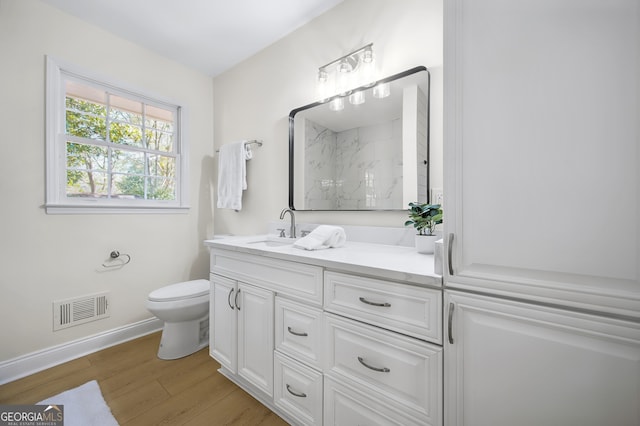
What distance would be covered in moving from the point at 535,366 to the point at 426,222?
0.70 meters

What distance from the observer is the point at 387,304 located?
932 millimetres

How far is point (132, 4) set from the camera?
186cm

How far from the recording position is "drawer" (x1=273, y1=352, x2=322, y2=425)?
44.7 inches

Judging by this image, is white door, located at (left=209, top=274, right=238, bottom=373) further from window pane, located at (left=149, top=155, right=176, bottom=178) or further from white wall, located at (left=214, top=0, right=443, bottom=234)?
window pane, located at (left=149, top=155, right=176, bottom=178)

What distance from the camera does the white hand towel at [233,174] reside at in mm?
2367

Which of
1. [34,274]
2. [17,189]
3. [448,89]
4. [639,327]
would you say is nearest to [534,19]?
[448,89]

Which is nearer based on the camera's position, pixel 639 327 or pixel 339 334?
pixel 639 327

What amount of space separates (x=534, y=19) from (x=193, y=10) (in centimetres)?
216

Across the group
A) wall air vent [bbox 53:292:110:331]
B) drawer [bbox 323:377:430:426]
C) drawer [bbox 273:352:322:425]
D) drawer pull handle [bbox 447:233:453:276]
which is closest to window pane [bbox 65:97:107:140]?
wall air vent [bbox 53:292:110:331]

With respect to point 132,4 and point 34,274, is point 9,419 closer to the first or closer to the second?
point 34,274

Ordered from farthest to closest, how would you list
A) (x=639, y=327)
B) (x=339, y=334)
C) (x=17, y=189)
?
(x=17, y=189)
(x=339, y=334)
(x=639, y=327)

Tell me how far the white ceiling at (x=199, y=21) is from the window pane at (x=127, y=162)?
969 mm

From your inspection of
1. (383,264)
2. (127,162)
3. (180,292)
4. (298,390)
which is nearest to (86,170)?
(127,162)

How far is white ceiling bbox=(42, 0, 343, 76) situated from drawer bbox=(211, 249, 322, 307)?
69.1 inches
